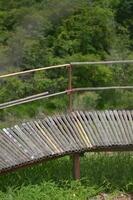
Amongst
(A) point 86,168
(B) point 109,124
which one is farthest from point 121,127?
(A) point 86,168

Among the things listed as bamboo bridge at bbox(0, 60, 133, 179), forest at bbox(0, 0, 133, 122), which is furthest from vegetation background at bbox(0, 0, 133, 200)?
bamboo bridge at bbox(0, 60, 133, 179)

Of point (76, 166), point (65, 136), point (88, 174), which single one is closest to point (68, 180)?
point (76, 166)

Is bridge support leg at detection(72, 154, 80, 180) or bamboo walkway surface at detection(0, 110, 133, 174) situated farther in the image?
bridge support leg at detection(72, 154, 80, 180)

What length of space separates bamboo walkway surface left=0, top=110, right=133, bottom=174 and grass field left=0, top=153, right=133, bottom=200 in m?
0.24

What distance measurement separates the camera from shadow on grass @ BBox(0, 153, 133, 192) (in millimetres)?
5914

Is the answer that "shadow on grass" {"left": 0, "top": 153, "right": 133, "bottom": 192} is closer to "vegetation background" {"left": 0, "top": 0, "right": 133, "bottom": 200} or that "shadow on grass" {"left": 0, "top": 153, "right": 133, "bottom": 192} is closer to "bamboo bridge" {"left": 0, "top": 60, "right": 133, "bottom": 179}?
"bamboo bridge" {"left": 0, "top": 60, "right": 133, "bottom": 179}

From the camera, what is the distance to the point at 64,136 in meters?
6.19

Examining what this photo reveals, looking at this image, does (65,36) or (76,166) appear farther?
(65,36)

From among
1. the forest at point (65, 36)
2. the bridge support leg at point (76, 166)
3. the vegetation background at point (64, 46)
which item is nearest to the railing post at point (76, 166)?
the bridge support leg at point (76, 166)

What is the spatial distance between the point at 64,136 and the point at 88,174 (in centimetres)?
45

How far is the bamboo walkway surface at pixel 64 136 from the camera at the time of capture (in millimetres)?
5828

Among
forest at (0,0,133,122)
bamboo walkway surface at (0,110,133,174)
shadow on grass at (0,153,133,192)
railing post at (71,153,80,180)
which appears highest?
bamboo walkway surface at (0,110,133,174)

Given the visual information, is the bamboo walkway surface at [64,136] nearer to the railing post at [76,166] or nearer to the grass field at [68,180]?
the railing post at [76,166]

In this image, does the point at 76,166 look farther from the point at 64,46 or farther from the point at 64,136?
the point at 64,46
